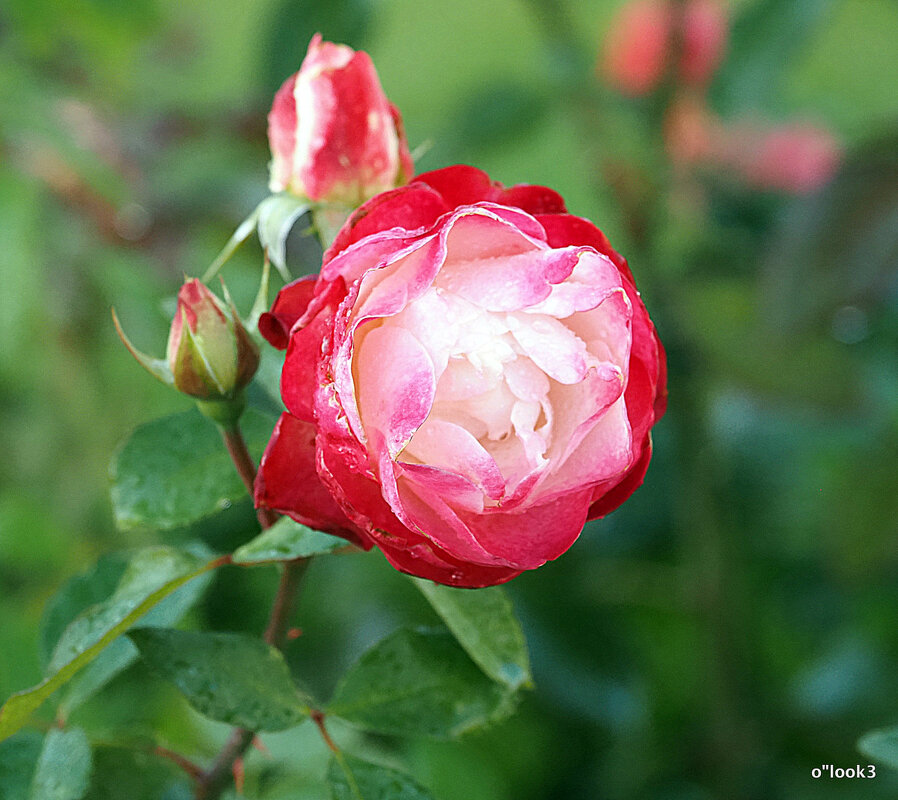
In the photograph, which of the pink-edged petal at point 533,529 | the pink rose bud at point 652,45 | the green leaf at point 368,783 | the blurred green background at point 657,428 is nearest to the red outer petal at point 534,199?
the pink-edged petal at point 533,529

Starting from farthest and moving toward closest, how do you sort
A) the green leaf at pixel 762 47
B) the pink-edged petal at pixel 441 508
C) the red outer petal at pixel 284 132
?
1. the green leaf at pixel 762 47
2. the red outer petal at pixel 284 132
3. the pink-edged petal at pixel 441 508

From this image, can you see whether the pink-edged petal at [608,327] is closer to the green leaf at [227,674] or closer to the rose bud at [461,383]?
the rose bud at [461,383]

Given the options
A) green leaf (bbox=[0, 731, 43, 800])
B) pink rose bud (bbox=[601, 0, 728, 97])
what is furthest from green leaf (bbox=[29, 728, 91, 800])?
pink rose bud (bbox=[601, 0, 728, 97])

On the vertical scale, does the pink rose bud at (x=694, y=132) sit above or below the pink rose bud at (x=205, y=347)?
below

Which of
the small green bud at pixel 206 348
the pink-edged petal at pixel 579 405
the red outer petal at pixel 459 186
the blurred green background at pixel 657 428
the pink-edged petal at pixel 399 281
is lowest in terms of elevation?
the blurred green background at pixel 657 428

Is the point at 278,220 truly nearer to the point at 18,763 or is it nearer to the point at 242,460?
the point at 242,460

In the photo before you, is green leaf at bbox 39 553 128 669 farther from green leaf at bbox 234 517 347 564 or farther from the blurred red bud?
the blurred red bud

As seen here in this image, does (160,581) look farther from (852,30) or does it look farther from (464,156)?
(852,30)
